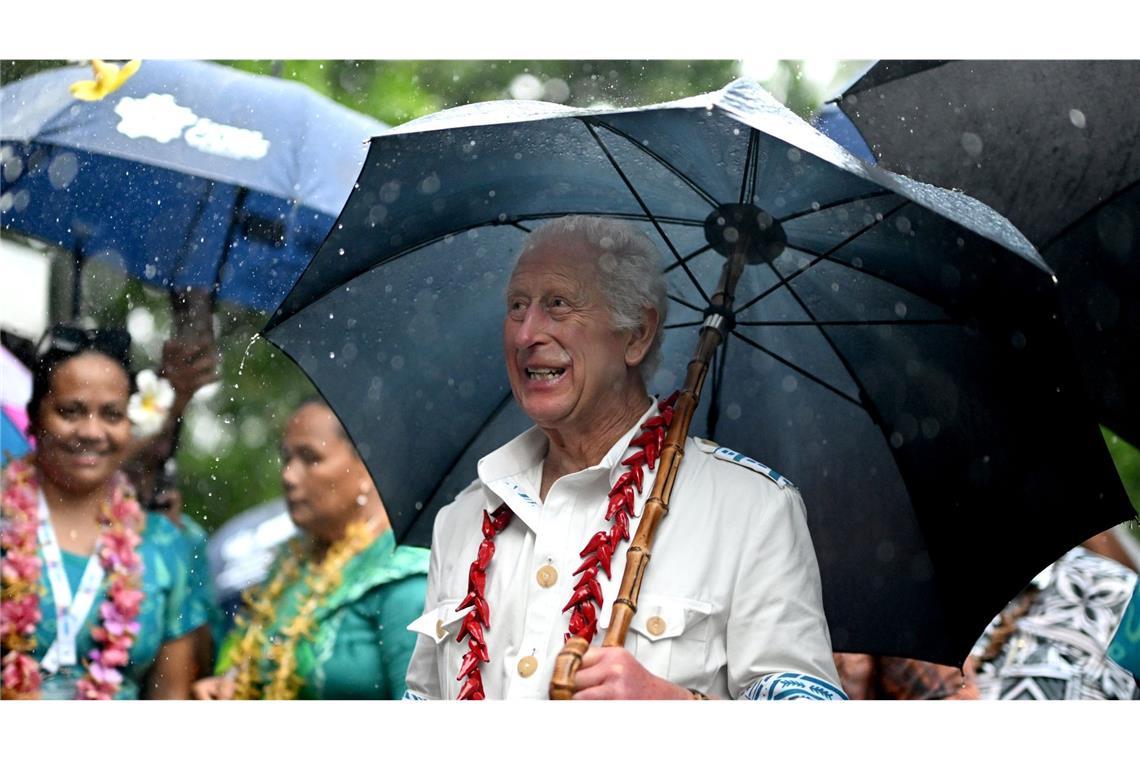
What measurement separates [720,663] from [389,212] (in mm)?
1232

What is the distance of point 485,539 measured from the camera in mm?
2658

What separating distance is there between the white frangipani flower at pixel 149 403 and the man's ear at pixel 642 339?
2.40 meters

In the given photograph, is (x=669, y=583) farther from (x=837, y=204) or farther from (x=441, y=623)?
(x=837, y=204)

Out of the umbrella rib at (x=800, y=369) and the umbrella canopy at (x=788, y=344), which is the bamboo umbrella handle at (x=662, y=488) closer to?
the umbrella canopy at (x=788, y=344)

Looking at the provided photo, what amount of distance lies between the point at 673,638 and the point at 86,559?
2.59 metres

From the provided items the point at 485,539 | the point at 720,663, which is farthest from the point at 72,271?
the point at 720,663

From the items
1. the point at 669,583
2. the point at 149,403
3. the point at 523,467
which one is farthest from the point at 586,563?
the point at 149,403

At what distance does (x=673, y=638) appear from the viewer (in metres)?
2.44

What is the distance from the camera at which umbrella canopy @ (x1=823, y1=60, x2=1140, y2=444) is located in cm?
353

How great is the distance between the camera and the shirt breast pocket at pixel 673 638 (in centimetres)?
242

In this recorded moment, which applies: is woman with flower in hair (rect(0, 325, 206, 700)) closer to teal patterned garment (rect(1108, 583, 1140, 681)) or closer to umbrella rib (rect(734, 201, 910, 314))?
umbrella rib (rect(734, 201, 910, 314))
